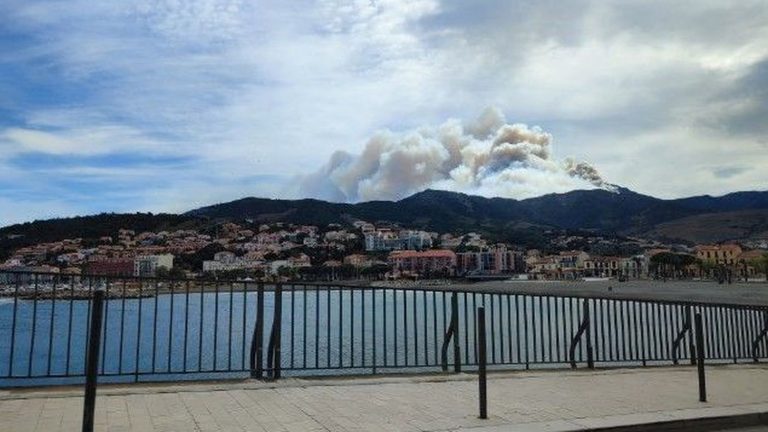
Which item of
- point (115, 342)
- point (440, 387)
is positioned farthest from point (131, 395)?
point (115, 342)

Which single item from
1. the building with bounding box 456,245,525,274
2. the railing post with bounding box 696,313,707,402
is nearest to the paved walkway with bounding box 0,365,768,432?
the railing post with bounding box 696,313,707,402

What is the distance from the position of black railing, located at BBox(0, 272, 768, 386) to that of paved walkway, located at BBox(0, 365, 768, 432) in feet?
1.78

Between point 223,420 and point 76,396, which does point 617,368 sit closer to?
point 223,420

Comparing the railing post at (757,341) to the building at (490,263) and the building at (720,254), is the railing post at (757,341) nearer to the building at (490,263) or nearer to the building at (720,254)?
the building at (720,254)

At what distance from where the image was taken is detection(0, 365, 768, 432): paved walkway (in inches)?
230

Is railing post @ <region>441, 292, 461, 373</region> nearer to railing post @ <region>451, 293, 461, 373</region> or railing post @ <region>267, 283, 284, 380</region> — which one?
railing post @ <region>451, 293, 461, 373</region>

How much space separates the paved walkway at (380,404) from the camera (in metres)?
5.84

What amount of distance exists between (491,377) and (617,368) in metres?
2.72

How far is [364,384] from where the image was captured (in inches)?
318

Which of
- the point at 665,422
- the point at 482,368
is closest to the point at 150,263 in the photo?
the point at 482,368

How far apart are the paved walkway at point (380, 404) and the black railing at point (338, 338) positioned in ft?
1.78

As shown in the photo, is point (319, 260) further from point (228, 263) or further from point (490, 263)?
point (490, 263)

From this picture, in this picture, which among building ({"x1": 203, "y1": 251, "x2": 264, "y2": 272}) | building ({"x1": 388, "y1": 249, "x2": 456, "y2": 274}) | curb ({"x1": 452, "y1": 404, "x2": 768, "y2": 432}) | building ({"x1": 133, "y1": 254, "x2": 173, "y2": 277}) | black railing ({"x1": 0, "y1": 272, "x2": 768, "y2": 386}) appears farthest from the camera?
building ({"x1": 388, "y1": 249, "x2": 456, "y2": 274})

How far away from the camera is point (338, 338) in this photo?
21.5m
